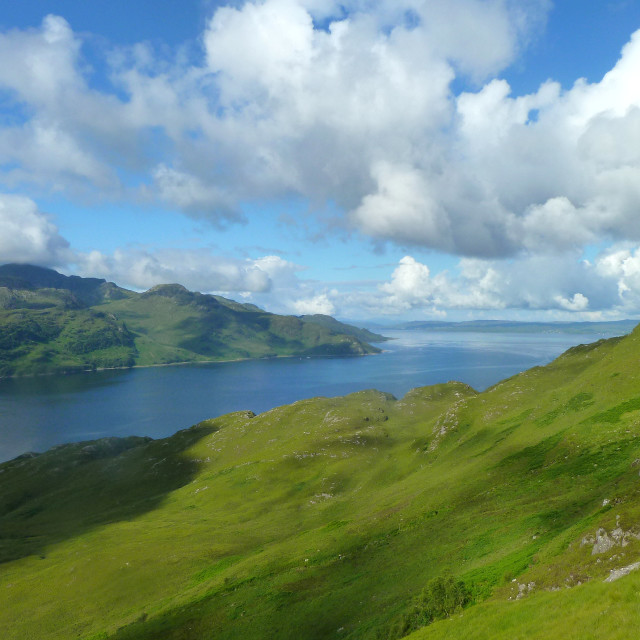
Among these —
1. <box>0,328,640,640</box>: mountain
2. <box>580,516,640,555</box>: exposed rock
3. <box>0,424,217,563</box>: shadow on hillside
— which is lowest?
<box>0,424,217,563</box>: shadow on hillside

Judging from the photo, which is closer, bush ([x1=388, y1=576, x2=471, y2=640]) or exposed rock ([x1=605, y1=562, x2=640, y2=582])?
exposed rock ([x1=605, y1=562, x2=640, y2=582])

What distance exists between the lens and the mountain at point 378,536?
29.7 m

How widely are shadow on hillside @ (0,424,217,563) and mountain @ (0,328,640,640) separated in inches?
46.0

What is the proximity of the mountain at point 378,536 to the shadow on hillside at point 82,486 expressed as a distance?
3.83 ft

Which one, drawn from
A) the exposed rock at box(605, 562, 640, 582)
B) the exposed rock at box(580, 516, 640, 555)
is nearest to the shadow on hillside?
the exposed rock at box(580, 516, 640, 555)

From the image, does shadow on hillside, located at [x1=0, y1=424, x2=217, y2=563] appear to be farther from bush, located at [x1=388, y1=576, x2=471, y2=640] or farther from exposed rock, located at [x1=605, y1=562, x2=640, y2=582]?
exposed rock, located at [x1=605, y1=562, x2=640, y2=582]

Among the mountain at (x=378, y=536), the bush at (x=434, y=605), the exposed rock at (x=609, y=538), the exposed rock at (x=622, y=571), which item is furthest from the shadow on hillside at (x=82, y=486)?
the exposed rock at (x=622, y=571)

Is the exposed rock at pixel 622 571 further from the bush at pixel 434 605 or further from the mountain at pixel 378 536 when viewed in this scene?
the bush at pixel 434 605

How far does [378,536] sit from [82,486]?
140 m

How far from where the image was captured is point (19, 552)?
102375mm

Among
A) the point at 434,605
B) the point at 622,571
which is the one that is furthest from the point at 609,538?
the point at 434,605

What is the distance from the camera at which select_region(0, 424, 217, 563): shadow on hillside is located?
396ft

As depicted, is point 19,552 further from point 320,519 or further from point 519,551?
point 519,551

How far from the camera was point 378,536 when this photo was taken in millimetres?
57281
